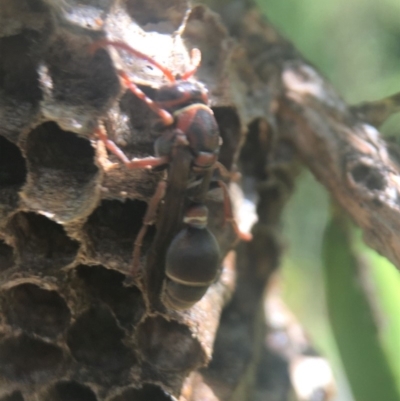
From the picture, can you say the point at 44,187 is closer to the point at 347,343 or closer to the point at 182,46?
the point at 182,46

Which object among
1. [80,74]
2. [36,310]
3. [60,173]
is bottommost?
[36,310]

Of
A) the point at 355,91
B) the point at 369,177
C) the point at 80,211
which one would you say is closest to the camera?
the point at 80,211

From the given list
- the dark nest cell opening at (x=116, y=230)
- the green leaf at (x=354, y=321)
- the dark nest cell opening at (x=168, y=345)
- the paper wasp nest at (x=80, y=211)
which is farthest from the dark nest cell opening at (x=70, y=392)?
the green leaf at (x=354, y=321)

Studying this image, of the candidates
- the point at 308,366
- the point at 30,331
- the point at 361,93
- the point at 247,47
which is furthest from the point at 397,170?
the point at 30,331

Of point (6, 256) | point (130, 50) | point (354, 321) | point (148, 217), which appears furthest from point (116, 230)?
point (354, 321)

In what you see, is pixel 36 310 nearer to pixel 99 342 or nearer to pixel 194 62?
pixel 99 342

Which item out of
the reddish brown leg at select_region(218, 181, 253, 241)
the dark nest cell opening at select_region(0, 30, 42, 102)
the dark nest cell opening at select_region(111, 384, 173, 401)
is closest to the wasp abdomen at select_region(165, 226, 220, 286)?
the reddish brown leg at select_region(218, 181, 253, 241)
